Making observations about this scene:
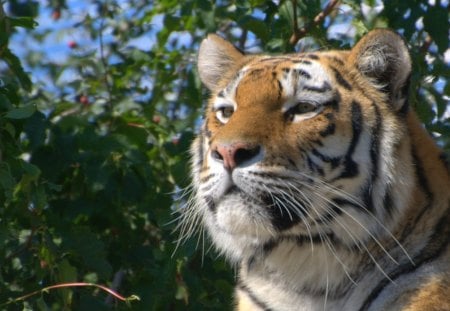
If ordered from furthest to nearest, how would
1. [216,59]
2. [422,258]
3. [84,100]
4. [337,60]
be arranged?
[84,100]
[216,59]
[337,60]
[422,258]

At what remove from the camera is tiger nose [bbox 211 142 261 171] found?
318 cm

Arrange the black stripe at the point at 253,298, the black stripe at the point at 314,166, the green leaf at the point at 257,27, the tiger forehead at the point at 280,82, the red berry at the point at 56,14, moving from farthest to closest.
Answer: the red berry at the point at 56,14, the green leaf at the point at 257,27, the black stripe at the point at 253,298, the tiger forehead at the point at 280,82, the black stripe at the point at 314,166

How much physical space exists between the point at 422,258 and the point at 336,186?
0.33m

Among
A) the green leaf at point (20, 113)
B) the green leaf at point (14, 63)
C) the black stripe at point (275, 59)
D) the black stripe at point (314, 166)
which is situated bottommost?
the green leaf at point (14, 63)

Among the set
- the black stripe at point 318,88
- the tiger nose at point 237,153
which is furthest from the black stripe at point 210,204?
the black stripe at point 318,88

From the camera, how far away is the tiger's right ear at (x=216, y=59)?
3871 millimetres

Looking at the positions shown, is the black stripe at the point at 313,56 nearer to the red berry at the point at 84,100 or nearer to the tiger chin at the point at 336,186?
the tiger chin at the point at 336,186

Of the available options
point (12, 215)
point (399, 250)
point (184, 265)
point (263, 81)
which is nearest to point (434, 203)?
point (399, 250)

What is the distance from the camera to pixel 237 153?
3.18 meters

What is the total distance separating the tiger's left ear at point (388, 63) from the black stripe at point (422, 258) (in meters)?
0.41

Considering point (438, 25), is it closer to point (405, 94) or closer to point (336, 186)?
point (405, 94)

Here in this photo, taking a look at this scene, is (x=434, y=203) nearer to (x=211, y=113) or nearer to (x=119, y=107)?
(x=211, y=113)

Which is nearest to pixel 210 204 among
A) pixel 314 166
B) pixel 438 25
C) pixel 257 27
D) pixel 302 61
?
pixel 314 166

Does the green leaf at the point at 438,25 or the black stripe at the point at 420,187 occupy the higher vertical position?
the green leaf at the point at 438,25
